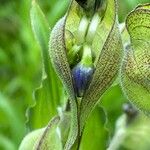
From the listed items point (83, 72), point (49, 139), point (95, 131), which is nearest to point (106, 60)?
point (83, 72)

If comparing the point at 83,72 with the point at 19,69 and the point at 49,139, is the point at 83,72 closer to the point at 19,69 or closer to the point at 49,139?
the point at 49,139

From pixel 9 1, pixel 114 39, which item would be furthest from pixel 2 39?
pixel 114 39

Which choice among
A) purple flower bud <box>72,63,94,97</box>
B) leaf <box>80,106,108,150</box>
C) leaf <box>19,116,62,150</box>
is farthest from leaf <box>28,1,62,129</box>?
purple flower bud <box>72,63,94,97</box>

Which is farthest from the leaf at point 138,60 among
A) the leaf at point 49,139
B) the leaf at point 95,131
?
the leaf at point 95,131

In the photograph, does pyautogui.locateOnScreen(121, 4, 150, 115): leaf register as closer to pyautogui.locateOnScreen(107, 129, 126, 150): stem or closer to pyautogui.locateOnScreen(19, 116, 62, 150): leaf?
pyautogui.locateOnScreen(19, 116, 62, 150): leaf

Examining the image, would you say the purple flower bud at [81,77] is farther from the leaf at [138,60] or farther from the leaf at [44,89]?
the leaf at [44,89]

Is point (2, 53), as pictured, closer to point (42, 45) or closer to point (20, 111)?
point (20, 111)
